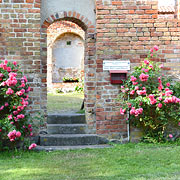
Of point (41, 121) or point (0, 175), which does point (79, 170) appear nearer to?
point (0, 175)

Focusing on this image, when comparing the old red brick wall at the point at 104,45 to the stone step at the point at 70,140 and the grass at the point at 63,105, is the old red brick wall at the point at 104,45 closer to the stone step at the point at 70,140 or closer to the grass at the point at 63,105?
the stone step at the point at 70,140

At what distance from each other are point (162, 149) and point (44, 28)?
132 inches

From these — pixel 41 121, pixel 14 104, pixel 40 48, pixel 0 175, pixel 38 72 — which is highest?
pixel 40 48

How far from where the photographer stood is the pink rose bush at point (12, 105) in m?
5.33

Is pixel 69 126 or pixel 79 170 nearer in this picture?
pixel 79 170

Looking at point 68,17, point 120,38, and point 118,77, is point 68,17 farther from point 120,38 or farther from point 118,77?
point 118,77

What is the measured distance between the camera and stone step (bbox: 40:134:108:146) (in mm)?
6133

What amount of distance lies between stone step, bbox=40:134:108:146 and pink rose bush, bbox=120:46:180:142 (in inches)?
31.2

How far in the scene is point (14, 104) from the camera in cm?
547

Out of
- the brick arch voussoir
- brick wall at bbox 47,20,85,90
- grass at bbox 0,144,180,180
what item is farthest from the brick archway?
brick wall at bbox 47,20,85,90

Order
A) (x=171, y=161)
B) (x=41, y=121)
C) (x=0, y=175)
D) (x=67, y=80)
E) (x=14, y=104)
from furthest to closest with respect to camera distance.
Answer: (x=67, y=80) → (x=41, y=121) → (x=14, y=104) → (x=171, y=161) → (x=0, y=175)

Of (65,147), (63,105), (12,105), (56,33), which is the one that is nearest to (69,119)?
(65,147)

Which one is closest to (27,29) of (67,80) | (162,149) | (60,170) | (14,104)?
(14,104)

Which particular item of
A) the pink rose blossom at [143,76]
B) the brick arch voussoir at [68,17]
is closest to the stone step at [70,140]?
the pink rose blossom at [143,76]
